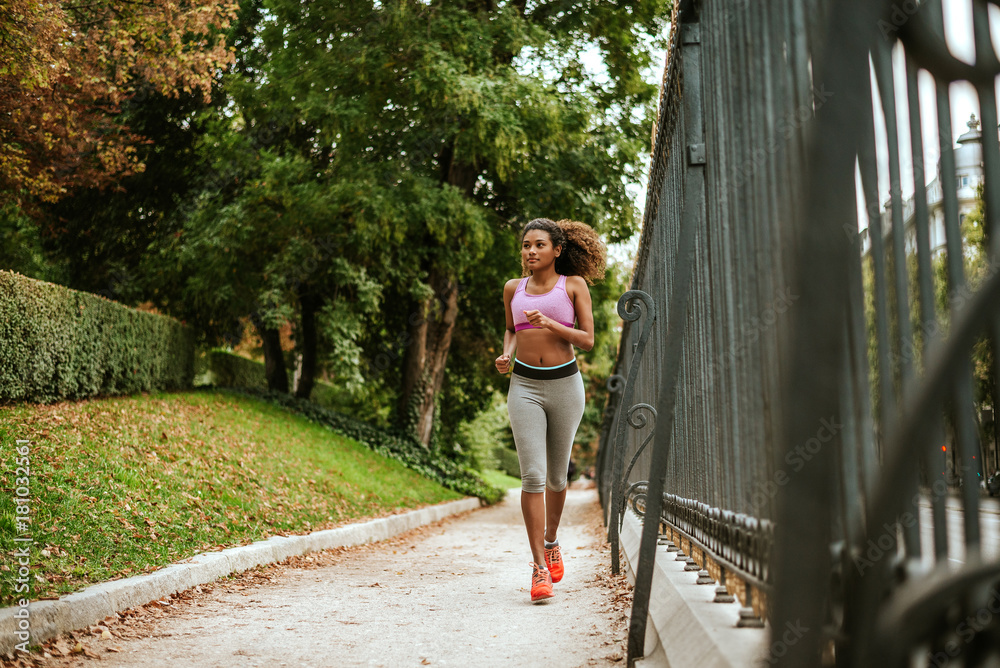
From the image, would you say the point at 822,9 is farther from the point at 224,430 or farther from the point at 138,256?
the point at 138,256

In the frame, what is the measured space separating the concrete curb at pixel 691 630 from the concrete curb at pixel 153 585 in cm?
250

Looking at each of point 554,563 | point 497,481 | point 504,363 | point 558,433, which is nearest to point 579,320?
point 504,363

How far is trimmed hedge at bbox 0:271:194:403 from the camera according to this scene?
29.6ft

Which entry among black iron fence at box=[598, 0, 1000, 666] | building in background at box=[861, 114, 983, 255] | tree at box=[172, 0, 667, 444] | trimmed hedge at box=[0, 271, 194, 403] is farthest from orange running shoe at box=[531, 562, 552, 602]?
tree at box=[172, 0, 667, 444]

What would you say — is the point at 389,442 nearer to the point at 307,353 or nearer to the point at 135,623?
the point at 307,353

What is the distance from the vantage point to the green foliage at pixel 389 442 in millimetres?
16328

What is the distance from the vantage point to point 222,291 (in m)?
15.2

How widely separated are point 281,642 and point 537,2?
54.1 ft

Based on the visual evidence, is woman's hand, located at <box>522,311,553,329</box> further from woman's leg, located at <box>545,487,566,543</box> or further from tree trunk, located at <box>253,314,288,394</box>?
tree trunk, located at <box>253,314,288,394</box>

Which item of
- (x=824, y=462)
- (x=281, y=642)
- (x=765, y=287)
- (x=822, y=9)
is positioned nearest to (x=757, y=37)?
(x=822, y=9)

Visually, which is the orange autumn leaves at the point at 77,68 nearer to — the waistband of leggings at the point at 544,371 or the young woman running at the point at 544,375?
the young woman running at the point at 544,375

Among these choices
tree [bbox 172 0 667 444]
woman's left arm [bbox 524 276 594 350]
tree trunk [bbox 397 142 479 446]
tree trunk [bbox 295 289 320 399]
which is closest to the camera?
woman's left arm [bbox 524 276 594 350]

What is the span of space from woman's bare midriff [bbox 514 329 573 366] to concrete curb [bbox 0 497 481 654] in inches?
94.6

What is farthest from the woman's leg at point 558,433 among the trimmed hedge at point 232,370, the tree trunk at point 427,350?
the trimmed hedge at point 232,370
